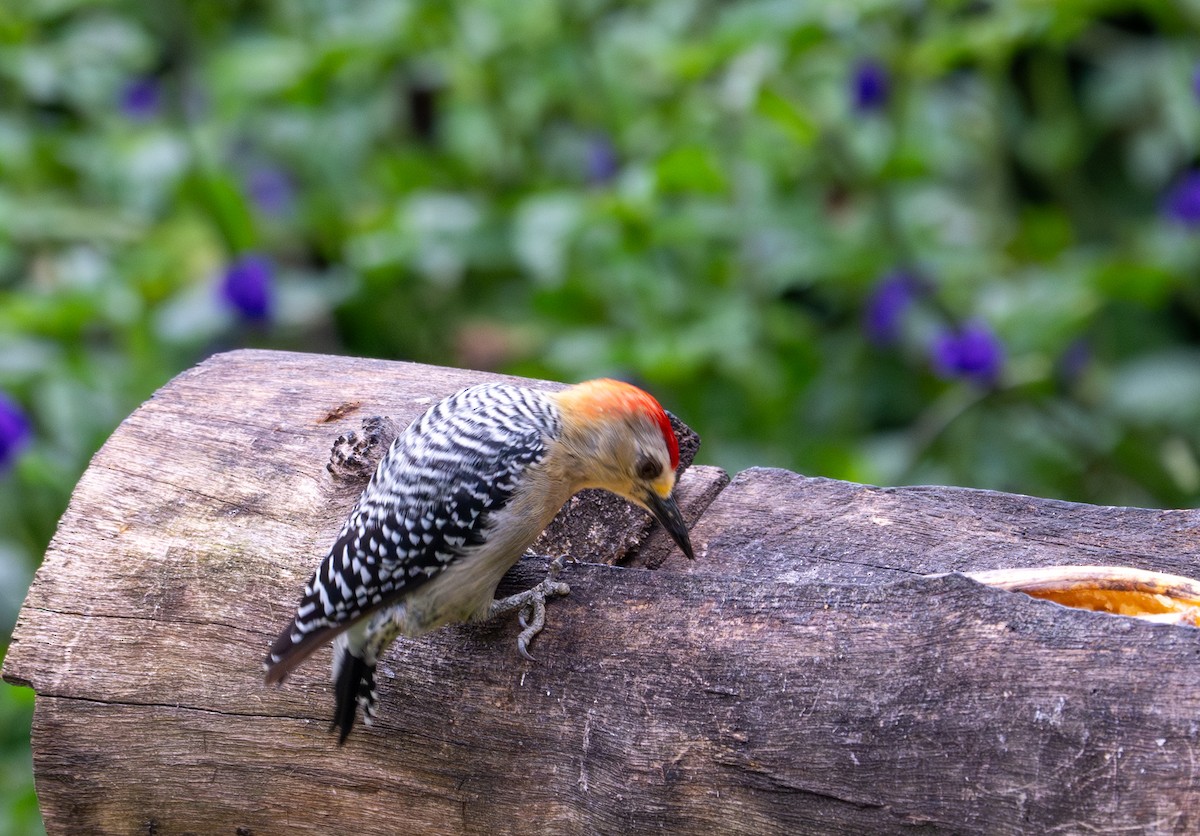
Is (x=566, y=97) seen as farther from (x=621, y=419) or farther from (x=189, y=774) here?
(x=189, y=774)

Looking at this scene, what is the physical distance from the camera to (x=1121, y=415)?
454cm

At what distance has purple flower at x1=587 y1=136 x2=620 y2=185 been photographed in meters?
5.11

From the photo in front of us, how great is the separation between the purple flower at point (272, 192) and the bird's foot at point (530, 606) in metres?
3.75

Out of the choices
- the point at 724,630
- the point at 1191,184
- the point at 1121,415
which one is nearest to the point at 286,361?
the point at 724,630

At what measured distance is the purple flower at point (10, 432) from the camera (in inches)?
145

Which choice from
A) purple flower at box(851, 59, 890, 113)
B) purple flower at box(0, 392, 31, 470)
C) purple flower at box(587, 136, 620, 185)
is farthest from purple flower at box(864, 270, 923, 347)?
purple flower at box(0, 392, 31, 470)

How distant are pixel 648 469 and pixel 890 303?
229 centimetres

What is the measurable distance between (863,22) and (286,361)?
2.47 metres

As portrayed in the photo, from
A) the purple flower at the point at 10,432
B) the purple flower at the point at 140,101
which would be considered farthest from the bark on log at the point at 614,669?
the purple flower at the point at 140,101

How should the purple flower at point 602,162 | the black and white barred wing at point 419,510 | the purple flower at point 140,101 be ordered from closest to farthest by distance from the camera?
the black and white barred wing at point 419,510 < the purple flower at point 602,162 < the purple flower at point 140,101

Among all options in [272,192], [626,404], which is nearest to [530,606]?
[626,404]

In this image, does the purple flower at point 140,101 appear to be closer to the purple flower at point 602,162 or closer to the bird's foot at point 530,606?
the purple flower at point 602,162

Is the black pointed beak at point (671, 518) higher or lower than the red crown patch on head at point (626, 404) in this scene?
lower

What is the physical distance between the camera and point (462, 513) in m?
2.35
